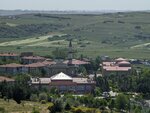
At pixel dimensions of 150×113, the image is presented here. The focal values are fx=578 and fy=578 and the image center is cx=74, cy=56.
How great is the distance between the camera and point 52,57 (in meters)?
85.8

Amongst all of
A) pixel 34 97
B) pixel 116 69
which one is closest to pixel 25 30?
pixel 116 69

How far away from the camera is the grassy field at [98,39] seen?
106938 millimetres

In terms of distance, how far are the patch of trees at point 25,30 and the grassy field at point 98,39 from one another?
3.46 meters

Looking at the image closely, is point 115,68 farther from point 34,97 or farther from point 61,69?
point 34,97

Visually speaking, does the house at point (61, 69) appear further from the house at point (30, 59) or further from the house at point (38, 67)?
the house at point (30, 59)

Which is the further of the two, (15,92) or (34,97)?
(34,97)

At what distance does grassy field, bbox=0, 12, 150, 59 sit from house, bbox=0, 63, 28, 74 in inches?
1051

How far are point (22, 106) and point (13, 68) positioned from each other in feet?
87.2

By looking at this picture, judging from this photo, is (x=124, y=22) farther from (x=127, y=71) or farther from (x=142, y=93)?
(x=142, y=93)

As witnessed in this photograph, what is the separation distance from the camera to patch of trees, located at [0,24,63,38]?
139 meters

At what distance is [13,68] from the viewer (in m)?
71.4

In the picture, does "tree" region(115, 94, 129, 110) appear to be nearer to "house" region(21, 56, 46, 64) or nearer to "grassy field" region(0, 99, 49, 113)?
"grassy field" region(0, 99, 49, 113)

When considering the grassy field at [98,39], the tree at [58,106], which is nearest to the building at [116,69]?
the grassy field at [98,39]

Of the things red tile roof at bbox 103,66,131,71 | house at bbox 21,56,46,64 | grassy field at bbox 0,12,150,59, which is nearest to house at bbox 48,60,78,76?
red tile roof at bbox 103,66,131,71
